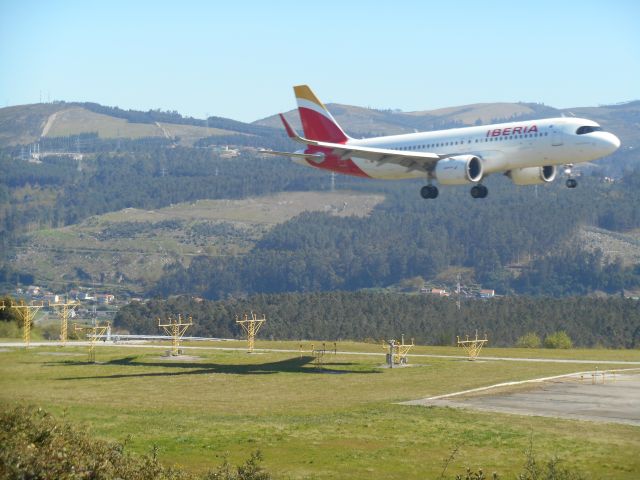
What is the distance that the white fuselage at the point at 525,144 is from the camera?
7769 centimetres

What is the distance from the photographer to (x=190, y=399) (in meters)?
63.3

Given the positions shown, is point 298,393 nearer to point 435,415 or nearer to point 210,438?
point 435,415

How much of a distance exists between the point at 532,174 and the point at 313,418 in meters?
35.3

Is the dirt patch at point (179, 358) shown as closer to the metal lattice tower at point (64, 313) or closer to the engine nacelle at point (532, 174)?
the metal lattice tower at point (64, 313)

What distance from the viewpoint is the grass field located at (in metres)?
44.3

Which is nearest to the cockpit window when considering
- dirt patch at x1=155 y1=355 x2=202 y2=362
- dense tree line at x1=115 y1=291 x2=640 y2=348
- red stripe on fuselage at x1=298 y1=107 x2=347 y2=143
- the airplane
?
the airplane

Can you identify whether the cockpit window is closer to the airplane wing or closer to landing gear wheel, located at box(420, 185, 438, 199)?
the airplane wing

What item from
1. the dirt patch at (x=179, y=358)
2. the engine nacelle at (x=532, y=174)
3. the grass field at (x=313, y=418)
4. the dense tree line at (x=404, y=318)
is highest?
the engine nacelle at (x=532, y=174)

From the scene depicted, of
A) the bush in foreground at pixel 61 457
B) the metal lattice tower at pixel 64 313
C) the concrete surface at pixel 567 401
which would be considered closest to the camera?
the bush in foreground at pixel 61 457

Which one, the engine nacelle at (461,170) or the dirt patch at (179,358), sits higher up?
the engine nacelle at (461,170)

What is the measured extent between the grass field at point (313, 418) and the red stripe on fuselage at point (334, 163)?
1734 cm

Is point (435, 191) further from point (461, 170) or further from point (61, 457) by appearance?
point (61, 457)

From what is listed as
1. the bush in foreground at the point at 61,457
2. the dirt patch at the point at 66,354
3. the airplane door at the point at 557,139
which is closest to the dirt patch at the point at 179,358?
the dirt patch at the point at 66,354

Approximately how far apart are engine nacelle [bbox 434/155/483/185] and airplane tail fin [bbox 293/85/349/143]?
18142mm
